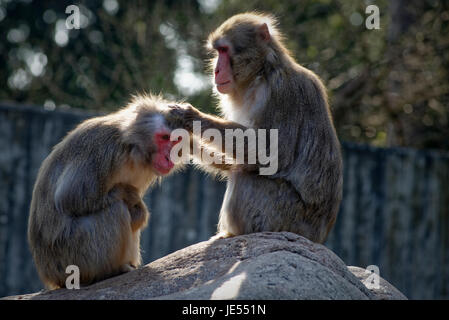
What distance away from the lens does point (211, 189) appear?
28.9 ft

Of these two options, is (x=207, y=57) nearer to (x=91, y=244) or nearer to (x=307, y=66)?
(x=307, y=66)

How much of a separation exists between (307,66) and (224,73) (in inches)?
249

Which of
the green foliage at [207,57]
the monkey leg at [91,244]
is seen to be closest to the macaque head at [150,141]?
the monkey leg at [91,244]

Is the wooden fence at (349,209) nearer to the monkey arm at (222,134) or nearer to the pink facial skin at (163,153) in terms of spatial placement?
the monkey arm at (222,134)

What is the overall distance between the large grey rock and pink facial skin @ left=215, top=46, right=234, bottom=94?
1389 mm

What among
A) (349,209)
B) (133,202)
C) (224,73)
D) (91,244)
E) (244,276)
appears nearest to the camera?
(244,276)

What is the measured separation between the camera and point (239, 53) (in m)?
5.84

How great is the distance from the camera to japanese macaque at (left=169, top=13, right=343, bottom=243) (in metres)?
5.46

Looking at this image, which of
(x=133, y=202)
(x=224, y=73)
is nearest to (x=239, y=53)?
(x=224, y=73)

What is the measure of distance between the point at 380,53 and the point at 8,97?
7.33 metres

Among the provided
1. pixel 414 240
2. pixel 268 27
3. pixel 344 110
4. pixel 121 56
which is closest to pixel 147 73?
pixel 121 56

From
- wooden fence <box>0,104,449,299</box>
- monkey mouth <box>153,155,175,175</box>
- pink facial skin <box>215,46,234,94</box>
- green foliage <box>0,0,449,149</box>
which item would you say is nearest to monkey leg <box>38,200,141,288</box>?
monkey mouth <box>153,155,175,175</box>

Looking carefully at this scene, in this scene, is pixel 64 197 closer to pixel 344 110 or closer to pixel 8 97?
pixel 344 110

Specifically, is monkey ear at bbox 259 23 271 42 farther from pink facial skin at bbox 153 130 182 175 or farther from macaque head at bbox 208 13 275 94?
pink facial skin at bbox 153 130 182 175
